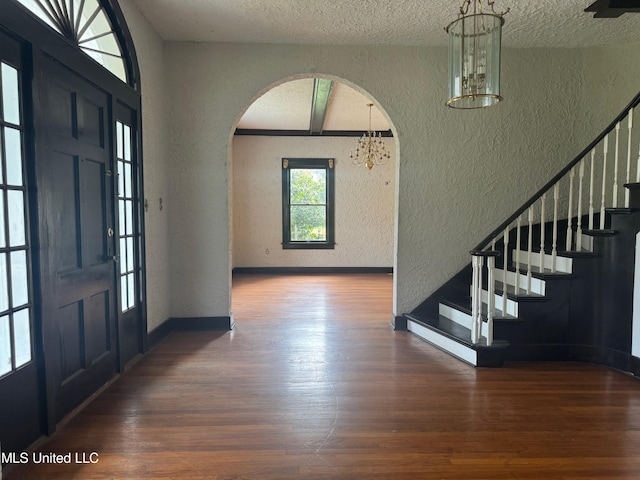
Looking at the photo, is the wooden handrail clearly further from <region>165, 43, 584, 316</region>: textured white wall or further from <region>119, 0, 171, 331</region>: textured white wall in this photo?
<region>119, 0, 171, 331</region>: textured white wall

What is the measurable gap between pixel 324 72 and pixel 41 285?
3282 mm

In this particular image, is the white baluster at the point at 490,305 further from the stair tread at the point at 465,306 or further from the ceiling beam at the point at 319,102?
the ceiling beam at the point at 319,102

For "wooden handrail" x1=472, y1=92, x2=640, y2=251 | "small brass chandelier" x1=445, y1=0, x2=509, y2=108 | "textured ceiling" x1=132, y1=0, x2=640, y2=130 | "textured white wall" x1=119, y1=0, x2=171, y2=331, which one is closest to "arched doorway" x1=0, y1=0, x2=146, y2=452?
"textured white wall" x1=119, y1=0, x2=171, y2=331

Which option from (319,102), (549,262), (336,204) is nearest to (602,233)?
(549,262)

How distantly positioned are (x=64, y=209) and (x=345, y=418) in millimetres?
2216

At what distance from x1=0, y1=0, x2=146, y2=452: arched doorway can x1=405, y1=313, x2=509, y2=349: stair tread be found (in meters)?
2.82

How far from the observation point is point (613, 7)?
318cm

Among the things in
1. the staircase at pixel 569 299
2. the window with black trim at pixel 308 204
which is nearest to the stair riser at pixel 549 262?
the staircase at pixel 569 299

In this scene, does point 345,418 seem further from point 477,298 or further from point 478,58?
point 478,58

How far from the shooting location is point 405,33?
12.5ft

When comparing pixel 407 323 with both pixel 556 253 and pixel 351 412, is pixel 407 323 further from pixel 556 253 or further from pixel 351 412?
pixel 351 412

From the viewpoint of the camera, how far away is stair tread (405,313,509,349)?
3.23 meters

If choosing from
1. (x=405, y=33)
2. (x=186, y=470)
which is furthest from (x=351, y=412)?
(x=405, y=33)

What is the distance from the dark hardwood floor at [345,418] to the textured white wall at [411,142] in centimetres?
91
